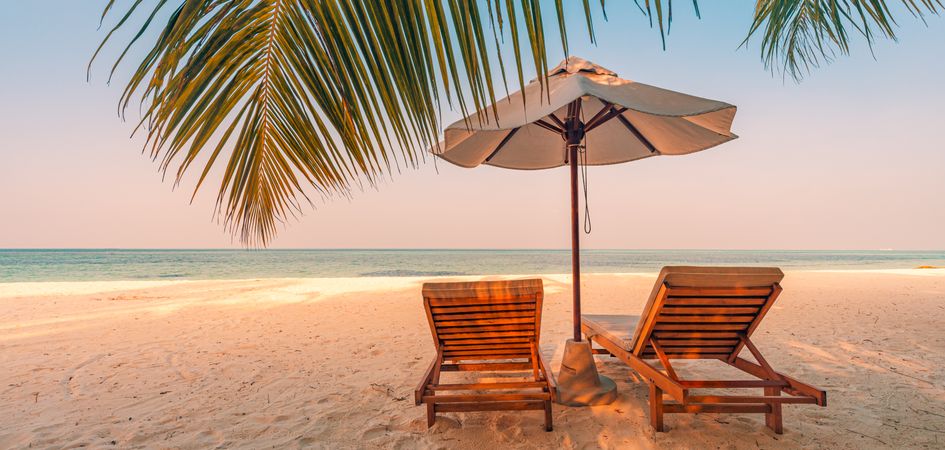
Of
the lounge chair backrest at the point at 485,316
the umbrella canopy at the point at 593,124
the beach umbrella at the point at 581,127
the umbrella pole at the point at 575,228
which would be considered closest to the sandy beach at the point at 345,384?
the lounge chair backrest at the point at 485,316

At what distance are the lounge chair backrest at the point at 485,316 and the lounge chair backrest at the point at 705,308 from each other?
2.40 feet

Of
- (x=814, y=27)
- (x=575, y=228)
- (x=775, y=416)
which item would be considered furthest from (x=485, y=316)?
(x=814, y=27)

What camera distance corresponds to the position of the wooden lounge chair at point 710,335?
2.30m

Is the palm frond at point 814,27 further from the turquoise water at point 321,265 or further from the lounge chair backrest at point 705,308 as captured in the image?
the turquoise water at point 321,265

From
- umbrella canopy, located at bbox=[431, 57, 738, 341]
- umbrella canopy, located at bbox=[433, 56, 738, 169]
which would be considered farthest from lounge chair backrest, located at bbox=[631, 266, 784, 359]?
umbrella canopy, located at bbox=[433, 56, 738, 169]

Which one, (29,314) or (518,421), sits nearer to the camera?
(518,421)

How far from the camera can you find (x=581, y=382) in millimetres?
2887

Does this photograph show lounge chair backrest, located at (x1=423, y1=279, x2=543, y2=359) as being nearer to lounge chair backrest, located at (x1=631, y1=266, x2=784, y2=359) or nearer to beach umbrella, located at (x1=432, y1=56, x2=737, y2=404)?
beach umbrella, located at (x1=432, y1=56, x2=737, y2=404)

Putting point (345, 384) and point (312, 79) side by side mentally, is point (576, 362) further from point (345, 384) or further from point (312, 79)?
point (312, 79)

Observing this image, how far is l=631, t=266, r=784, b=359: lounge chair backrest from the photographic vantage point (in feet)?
7.70

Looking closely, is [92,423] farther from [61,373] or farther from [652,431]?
[652,431]

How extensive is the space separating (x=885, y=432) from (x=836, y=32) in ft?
8.28

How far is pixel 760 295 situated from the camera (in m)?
2.44

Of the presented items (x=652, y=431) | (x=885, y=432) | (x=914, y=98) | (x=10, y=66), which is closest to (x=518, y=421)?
(x=652, y=431)
